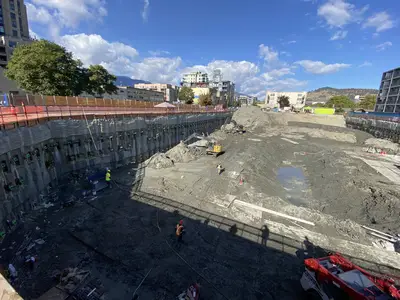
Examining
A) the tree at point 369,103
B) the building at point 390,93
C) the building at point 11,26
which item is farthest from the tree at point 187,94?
the tree at point 369,103

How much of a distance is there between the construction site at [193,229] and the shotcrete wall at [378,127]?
24.1 meters

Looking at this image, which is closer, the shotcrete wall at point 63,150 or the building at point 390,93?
the shotcrete wall at point 63,150

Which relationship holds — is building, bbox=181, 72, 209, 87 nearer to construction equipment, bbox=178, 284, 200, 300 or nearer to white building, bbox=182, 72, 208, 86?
white building, bbox=182, 72, 208, 86

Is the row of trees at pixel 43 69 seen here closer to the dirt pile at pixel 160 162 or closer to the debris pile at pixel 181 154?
the dirt pile at pixel 160 162

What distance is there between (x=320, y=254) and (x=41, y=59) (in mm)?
34526

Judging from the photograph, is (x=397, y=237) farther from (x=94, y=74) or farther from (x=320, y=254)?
(x=94, y=74)

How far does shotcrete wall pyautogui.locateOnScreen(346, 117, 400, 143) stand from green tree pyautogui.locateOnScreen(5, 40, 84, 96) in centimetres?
5762

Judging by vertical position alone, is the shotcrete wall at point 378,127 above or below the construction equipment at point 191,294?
above

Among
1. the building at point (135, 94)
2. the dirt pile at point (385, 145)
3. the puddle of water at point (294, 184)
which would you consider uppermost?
the building at point (135, 94)

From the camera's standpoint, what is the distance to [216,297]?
7.44 meters

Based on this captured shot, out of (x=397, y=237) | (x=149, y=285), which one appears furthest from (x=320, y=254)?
(x=149, y=285)

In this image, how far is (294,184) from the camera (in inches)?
778

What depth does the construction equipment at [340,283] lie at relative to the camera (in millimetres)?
6105

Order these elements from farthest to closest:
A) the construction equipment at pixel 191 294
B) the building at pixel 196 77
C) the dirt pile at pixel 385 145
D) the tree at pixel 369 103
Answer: the building at pixel 196 77 < the tree at pixel 369 103 < the dirt pile at pixel 385 145 < the construction equipment at pixel 191 294
